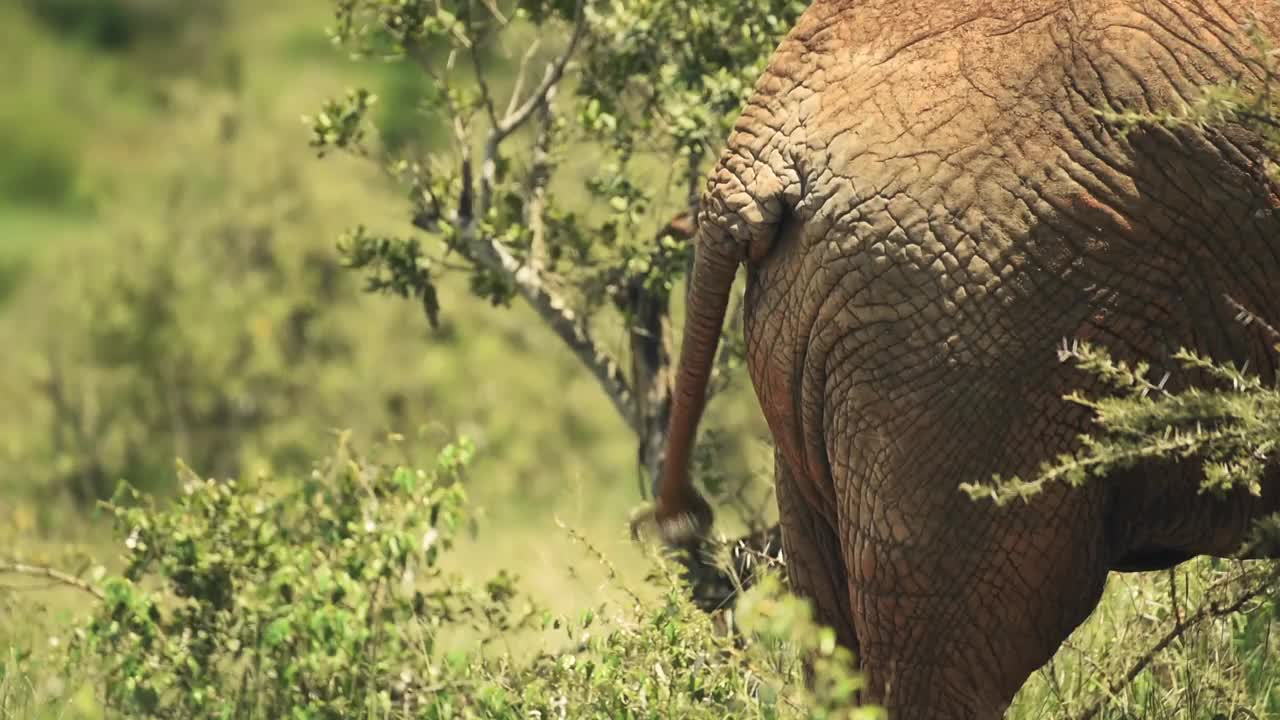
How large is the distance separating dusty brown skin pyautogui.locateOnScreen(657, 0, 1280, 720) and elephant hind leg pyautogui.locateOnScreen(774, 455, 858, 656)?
23 centimetres

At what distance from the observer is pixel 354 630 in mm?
4801

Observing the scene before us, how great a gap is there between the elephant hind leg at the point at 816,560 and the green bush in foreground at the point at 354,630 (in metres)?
0.09

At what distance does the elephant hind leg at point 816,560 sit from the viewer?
13.5 feet

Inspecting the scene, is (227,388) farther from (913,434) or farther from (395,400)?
(913,434)

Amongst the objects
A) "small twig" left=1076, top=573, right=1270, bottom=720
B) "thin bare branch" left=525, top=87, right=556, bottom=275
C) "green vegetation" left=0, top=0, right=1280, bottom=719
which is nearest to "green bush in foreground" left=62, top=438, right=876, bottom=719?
"green vegetation" left=0, top=0, right=1280, bottom=719

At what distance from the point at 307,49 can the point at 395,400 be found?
18491mm

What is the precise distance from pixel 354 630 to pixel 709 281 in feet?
4.62

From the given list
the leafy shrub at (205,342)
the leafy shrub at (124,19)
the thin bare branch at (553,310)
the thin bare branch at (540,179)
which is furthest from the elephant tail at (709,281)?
the leafy shrub at (124,19)

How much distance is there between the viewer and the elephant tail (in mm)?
3832

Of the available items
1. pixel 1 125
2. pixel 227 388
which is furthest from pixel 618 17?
pixel 1 125

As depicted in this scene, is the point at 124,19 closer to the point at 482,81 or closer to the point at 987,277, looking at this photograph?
the point at 482,81

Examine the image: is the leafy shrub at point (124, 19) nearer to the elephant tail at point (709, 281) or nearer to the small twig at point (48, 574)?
the small twig at point (48, 574)

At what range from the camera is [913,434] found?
3652 millimetres

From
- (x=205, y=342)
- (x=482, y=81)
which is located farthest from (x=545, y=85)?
(x=205, y=342)
